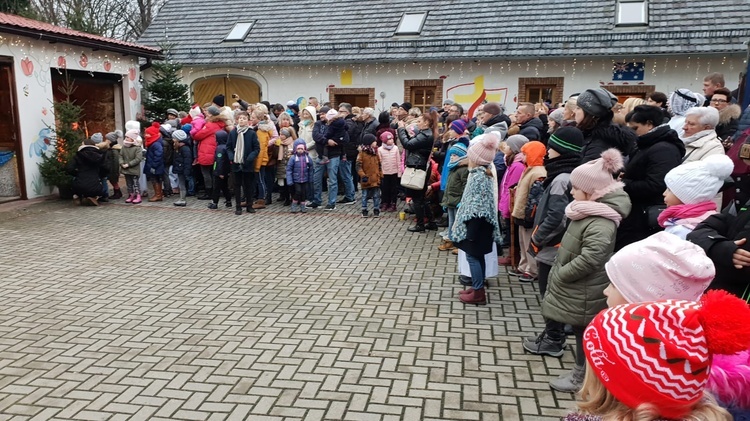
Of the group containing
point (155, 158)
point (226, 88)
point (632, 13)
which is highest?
point (632, 13)

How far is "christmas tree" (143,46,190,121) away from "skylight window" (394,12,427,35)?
7.21 metres

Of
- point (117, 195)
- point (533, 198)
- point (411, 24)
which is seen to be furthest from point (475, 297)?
point (411, 24)

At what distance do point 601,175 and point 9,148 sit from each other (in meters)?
11.9

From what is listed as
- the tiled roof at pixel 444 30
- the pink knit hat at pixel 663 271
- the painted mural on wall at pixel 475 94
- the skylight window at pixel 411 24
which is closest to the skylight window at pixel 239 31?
the tiled roof at pixel 444 30

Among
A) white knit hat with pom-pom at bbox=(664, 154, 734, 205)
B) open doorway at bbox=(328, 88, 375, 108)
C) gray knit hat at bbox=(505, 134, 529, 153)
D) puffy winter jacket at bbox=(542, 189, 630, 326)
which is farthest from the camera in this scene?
open doorway at bbox=(328, 88, 375, 108)

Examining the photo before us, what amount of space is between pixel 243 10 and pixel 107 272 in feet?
54.1

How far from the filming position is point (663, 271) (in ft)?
6.97

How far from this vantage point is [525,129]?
7.68 meters

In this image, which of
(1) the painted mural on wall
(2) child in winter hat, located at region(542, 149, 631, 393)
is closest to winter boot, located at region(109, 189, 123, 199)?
(1) the painted mural on wall

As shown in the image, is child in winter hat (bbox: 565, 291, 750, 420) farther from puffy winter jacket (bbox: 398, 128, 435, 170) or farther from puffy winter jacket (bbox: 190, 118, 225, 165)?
puffy winter jacket (bbox: 190, 118, 225, 165)

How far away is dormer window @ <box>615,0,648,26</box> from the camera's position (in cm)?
1598

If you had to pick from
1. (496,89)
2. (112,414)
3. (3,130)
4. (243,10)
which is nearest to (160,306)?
(112,414)

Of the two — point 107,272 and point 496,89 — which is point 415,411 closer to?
point 107,272

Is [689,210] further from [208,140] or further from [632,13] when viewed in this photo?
[632,13]
